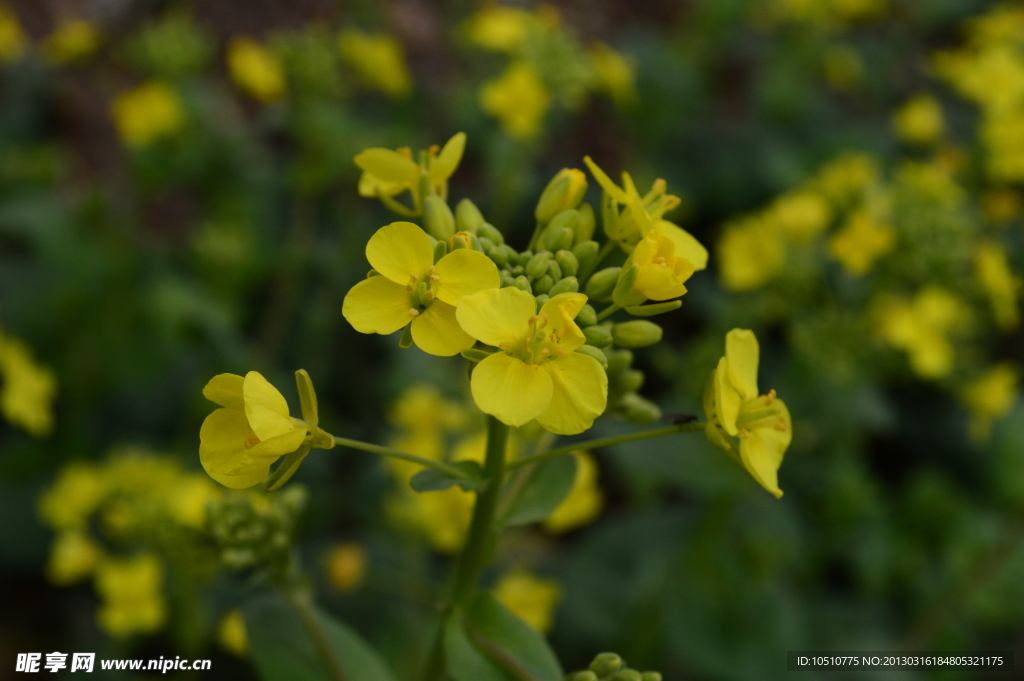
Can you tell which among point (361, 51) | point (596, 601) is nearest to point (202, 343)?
point (361, 51)

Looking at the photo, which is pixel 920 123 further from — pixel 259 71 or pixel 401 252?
pixel 401 252

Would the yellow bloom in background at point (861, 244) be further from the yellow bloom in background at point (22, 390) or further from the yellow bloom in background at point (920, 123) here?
the yellow bloom in background at point (22, 390)

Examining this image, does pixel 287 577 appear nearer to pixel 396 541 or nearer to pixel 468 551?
pixel 468 551

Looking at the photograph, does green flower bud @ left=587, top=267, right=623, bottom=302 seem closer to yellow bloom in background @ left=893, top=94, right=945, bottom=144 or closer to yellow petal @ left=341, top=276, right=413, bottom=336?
yellow petal @ left=341, top=276, right=413, bottom=336

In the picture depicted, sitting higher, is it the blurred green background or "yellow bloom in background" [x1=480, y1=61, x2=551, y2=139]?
"yellow bloom in background" [x1=480, y1=61, x2=551, y2=139]

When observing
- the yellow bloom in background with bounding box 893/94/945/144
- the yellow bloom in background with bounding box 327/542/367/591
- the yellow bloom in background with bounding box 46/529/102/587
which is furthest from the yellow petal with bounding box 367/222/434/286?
the yellow bloom in background with bounding box 893/94/945/144

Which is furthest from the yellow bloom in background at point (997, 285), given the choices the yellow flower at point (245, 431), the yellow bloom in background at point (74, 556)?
the yellow bloom in background at point (74, 556)
